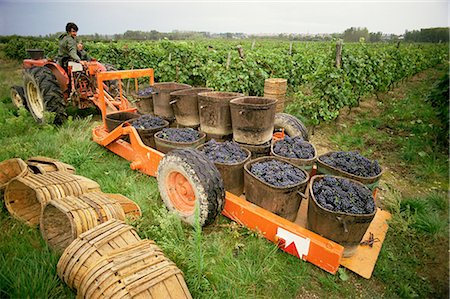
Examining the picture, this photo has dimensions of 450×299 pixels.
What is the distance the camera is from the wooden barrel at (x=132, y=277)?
1.83 metres

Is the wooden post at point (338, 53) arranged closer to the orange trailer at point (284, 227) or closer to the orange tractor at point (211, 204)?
the orange tractor at point (211, 204)

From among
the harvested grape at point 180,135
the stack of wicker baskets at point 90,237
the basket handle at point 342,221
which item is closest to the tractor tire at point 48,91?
the stack of wicker baskets at point 90,237

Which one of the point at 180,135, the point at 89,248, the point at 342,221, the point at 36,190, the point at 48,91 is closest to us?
the point at 89,248

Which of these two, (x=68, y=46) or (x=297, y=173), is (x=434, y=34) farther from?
(x=68, y=46)

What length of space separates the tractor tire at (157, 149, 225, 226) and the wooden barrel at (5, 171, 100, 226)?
0.85 m

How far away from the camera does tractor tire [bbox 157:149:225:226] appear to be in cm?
273

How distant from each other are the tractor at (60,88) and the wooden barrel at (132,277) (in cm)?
367

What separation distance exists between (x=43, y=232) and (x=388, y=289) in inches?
124

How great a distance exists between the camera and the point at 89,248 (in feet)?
7.06

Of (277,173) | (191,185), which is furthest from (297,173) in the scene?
(191,185)

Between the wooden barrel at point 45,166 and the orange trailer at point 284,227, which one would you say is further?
the wooden barrel at point 45,166

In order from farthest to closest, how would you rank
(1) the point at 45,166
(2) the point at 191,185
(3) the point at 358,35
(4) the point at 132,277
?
1. (3) the point at 358,35
2. (1) the point at 45,166
3. (2) the point at 191,185
4. (4) the point at 132,277

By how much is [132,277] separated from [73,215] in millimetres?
927

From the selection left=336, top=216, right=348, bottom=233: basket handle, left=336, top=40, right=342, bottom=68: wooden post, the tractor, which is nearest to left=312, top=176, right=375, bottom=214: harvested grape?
left=336, top=216, right=348, bottom=233: basket handle
